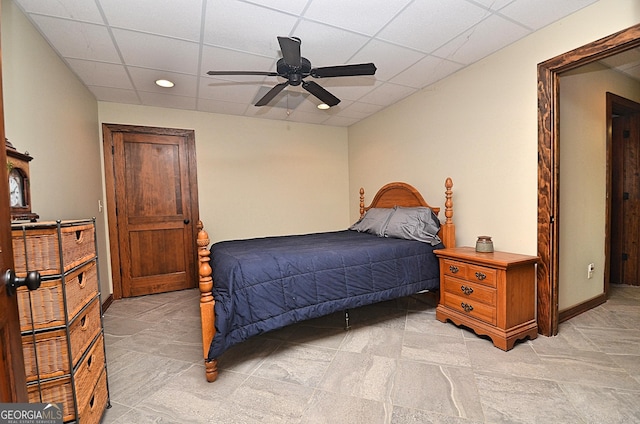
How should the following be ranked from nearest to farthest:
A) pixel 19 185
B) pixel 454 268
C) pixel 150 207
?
1. pixel 19 185
2. pixel 454 268
3. pixel 150 207

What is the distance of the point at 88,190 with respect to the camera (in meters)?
2.99

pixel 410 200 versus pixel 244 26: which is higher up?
pixel 244 26

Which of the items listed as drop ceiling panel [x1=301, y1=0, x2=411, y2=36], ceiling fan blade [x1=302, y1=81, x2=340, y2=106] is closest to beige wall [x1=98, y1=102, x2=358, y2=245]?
ceiling fan blade [x1=302, y1=81, x2=340, y2=106]

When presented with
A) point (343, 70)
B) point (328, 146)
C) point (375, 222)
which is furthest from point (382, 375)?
point (328, 146)

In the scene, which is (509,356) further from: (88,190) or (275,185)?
(88,190)

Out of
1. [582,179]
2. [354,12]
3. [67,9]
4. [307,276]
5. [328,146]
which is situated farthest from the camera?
[328,146]

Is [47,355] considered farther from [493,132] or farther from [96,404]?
[493,132]

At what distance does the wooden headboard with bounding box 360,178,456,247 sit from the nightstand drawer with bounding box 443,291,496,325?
1.96ft

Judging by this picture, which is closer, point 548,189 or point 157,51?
point 548,189

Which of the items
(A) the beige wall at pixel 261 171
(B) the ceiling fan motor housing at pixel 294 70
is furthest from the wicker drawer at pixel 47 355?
(A) the beige wall at pixel 261 171

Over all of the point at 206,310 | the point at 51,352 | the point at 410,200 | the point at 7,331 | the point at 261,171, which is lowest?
the point at 206,310

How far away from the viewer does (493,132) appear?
265 centimetres

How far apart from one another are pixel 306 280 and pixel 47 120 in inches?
91.6

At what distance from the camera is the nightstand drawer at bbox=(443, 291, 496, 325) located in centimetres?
Answer: 223
